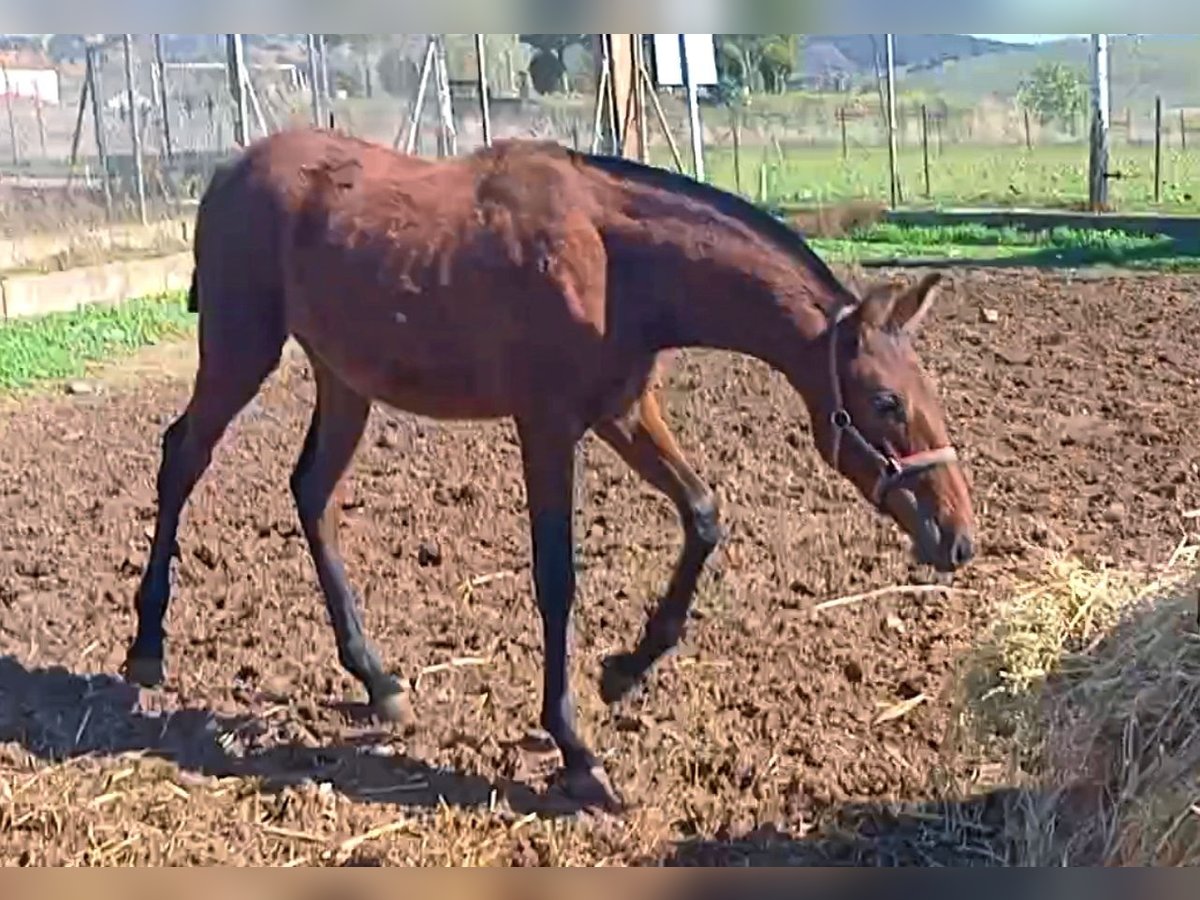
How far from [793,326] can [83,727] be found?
2117 millimetres

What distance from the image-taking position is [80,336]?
662 centimetres

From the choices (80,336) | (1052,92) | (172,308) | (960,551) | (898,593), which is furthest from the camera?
(80,336)

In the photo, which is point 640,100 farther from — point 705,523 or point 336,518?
point 336,518

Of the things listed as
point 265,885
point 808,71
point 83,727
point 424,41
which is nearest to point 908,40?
point 808,71

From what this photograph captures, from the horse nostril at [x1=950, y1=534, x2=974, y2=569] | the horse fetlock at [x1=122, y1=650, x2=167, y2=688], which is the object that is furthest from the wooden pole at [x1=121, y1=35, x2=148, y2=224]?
the horse nostril at [x1=950, y1=534, x2=974, y2=569]

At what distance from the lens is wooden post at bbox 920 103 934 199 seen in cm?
440

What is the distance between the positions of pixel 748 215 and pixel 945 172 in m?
1.88

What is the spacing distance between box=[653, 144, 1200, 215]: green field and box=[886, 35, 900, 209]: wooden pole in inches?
1.7

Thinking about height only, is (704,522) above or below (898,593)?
above

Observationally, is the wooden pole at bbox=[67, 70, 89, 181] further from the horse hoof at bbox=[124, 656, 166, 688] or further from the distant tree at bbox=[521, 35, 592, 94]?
the horse hoof at bbox=[124, 656, 166, 688]

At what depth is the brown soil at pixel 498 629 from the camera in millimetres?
3646

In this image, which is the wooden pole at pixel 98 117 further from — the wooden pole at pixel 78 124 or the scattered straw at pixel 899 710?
the scattered straw at pixel 899 710

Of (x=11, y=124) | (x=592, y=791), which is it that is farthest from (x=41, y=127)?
(x=592, y=791)

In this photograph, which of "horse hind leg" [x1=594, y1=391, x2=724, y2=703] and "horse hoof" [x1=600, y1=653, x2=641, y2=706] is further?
"horse hoof" [x1=600, y1=653, x2=641, y2=706]
